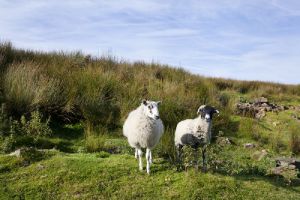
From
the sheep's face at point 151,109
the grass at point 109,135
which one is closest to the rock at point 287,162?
the grass at point 109,135

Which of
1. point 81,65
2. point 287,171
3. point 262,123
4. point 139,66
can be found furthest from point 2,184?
point 139,66

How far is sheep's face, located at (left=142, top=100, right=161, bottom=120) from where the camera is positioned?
24.5ft

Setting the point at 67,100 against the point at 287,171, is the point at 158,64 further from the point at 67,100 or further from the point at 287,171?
the point at 287,171

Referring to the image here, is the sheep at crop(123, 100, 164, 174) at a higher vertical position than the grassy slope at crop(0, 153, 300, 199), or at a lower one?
higher

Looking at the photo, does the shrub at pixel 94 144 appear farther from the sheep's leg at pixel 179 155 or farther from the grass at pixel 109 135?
the sheep's leg at pixel 179 155

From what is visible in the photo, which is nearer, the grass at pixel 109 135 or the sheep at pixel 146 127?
the grass at pixel 109 135

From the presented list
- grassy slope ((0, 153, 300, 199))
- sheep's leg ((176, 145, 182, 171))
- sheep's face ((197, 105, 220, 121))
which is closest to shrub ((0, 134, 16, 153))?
grassy slope ((0, 153, 300, 199))

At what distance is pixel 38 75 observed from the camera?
42.6 ft

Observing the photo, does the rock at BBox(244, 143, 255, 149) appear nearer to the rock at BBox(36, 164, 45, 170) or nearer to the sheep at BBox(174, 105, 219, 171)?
the sheep at BBox(174, 105, 219, 171)

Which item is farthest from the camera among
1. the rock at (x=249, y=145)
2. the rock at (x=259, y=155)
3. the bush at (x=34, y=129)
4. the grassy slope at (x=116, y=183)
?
the rock at (x=249, y=145)

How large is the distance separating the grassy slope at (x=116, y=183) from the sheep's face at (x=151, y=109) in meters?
1.11

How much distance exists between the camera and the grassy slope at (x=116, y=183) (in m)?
7.31

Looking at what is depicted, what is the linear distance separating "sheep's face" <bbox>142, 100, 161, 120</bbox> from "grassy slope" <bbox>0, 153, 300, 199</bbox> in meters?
1.11

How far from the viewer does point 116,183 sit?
757 cm
